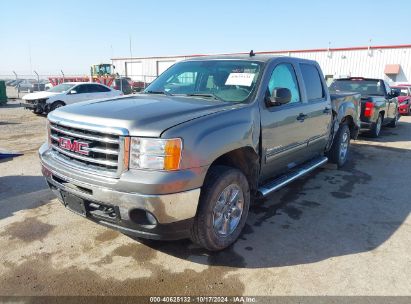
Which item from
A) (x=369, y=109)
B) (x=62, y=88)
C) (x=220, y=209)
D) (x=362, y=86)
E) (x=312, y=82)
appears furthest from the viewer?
(x=62, y=88)

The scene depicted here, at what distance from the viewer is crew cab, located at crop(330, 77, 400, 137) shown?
9539mm

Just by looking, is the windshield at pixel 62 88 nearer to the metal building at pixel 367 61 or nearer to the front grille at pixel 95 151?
the metal building at pixel 367 61

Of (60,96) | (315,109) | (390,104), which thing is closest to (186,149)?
(315,109)

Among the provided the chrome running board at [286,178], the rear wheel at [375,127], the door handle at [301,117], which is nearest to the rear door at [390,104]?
the rear wheel at [375,127]

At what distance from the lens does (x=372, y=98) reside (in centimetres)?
958

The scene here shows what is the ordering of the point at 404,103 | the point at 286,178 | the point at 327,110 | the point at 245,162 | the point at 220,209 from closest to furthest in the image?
the point at 220,209
the point at 245,162
the point at 286,178
the point at 327,110
the point at 404,103

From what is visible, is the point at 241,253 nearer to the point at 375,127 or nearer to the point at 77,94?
the point at 375,127

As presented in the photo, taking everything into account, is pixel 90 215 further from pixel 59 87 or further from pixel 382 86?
pixel 59 87

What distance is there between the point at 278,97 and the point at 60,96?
12.8 m

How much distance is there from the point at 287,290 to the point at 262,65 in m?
2.44

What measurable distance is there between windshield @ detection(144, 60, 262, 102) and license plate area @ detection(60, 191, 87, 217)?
173 centimetres

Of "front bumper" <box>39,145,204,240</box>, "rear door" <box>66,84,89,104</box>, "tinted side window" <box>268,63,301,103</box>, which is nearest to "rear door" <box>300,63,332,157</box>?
"tinted side window" <box>268,63,301,103</box>

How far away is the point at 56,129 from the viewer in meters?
3.32

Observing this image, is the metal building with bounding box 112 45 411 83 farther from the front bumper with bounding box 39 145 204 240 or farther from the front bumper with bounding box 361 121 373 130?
the front bumper with bounding box 39 145 204 240
